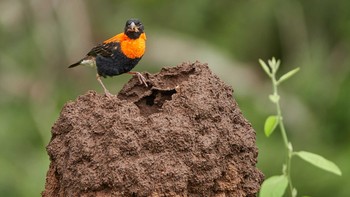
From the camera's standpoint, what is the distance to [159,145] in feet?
17.2

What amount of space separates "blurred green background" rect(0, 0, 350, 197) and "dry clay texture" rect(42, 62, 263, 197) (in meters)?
7.35

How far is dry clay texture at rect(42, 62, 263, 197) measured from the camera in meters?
5.18

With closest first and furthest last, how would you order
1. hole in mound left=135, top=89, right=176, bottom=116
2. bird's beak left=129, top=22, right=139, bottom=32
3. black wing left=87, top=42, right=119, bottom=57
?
hole in mound left=135, top=89, right=176, bottom=116 < bird's beak left=129, top=22, right=139, bottom=32 < black wing left=87, top=42, right=119, bottom=57

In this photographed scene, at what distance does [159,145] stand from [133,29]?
172 cm

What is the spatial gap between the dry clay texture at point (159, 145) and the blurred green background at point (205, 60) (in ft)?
24.1

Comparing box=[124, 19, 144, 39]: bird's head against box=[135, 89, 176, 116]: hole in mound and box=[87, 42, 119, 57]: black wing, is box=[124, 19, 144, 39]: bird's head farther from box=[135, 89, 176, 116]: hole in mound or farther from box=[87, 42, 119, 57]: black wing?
box=[135, 89, 176, 116]: hole in mound

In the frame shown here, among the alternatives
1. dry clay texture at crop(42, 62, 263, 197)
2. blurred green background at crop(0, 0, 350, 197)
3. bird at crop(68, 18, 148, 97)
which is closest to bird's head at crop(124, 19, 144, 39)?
bird at crop(68, 18, 148, 97)

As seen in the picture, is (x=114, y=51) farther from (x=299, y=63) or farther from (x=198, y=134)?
(x=299, y=63)

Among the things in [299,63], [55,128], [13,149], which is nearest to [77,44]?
[13,149]

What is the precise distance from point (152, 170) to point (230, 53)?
42.0 ft

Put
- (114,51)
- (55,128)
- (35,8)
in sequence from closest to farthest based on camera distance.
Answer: (55,128)
(114,51)
(35,8)

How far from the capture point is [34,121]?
14781 millimetres

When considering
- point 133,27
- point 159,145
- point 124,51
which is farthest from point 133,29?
point 159,145

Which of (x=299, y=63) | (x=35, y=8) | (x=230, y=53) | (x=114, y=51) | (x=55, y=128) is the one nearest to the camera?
(x=55, y=128)
